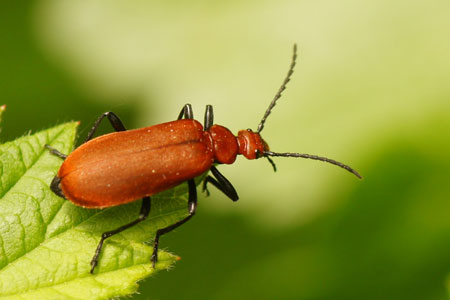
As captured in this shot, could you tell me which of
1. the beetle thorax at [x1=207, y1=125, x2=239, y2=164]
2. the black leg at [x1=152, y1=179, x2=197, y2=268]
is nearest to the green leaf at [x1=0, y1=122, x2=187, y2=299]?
the black leg at [x1=152, y1=179, x2=197, y2=268]

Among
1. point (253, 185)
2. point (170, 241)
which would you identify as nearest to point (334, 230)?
point (253, 185)

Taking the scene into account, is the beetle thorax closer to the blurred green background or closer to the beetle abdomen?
the beetle abdomen

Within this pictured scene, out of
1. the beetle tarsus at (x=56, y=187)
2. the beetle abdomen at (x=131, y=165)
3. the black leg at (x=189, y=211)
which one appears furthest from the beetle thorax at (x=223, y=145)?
the beetle tarsus at (x=56, y=187)

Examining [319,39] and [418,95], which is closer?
[418,95]

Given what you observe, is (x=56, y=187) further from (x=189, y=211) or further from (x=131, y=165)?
(x=189, y=211)

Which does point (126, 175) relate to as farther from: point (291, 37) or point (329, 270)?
point (291, 37)

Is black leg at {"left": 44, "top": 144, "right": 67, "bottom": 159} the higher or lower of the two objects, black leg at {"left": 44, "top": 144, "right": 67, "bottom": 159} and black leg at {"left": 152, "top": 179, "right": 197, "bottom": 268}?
the higher
